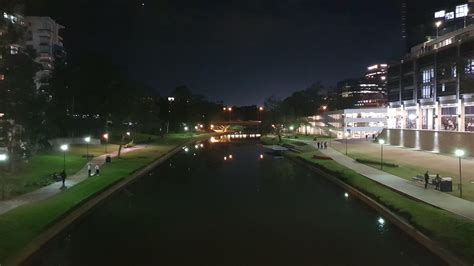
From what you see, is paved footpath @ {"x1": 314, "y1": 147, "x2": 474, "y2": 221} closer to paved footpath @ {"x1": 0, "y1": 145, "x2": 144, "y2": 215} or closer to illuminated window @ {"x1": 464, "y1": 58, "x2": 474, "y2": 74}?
illuminated window @ {"x1": 464, "y1": 58, "x2": 474, "y2": 74}

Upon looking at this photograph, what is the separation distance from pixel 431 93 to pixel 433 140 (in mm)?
14971

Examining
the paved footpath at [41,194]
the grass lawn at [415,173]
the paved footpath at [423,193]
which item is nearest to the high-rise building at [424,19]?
the grass lawn at [415,173]

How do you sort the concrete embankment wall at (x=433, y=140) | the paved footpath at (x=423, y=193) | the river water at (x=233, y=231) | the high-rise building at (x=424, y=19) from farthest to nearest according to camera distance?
1. the high-rise building at (x=424, y=19)
2. the concrete embankment wall at (x=433, y=140)
3. the paved footpath at (x=423, y=193)
4. the river water at (x=233, y=231)

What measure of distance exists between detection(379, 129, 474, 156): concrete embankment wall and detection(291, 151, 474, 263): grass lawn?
24.3m

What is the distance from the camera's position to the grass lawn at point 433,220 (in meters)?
19.2

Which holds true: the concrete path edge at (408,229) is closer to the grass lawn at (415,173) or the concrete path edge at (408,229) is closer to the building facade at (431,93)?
the grass lawn at (415,173)

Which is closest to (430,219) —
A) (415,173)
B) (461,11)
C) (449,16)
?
(415,173)

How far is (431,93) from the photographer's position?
7744 centimetres

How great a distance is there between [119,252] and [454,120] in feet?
197

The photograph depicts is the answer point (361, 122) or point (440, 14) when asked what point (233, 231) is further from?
point (361, 122)

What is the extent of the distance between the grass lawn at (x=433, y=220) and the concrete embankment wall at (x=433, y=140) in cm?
2434

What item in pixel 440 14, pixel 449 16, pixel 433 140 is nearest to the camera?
pixel 433 140

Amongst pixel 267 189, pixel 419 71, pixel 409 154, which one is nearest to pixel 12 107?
pixel 267 189

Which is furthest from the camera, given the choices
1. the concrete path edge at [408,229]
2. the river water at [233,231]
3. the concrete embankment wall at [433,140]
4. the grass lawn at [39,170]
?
the concrete embankment wall at [433,140]
